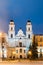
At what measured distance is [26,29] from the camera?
3027 centimetres

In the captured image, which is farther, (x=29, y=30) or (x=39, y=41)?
(x=29, y=30)

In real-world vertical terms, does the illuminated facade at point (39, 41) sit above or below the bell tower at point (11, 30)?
below

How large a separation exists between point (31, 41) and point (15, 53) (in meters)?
2.37

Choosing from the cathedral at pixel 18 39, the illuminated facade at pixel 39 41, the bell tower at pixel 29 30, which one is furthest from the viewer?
the bell tower at pixel 29 30

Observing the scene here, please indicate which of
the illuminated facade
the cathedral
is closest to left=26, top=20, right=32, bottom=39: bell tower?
the cathedral

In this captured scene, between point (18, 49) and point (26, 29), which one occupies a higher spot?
point (26, 29)

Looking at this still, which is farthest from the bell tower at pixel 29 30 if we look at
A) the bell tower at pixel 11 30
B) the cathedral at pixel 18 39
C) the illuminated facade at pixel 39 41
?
the bell tower at pixel 11 30

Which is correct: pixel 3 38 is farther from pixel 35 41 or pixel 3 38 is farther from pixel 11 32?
pixel 35 41

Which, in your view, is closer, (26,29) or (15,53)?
(15,53)

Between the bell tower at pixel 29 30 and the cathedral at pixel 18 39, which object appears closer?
the cathedral at pixel 18 39

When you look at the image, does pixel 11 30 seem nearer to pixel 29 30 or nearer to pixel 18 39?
pixel 18 39

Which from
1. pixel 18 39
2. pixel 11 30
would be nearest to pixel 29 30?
pixel 18 39

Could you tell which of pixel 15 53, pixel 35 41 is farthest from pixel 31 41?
pixel 15 53

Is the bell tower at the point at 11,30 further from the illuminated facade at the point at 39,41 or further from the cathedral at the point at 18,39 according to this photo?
the illuminated facade at the point at 39,41
